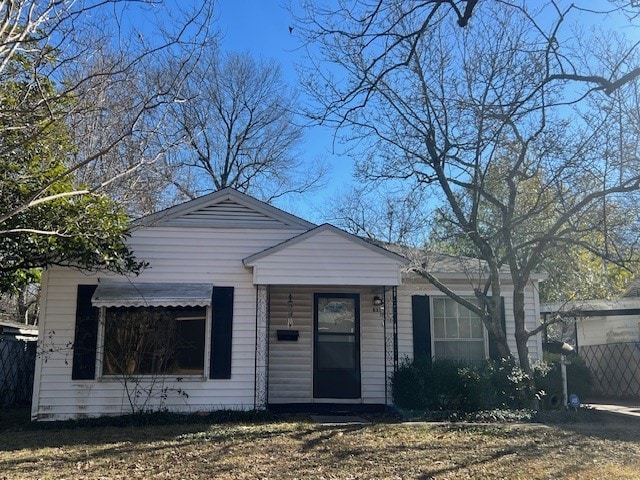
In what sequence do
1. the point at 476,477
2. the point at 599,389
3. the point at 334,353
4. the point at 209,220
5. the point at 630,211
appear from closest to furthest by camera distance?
the point at 476,477, the point at 630,211, the point at 209,220, the point at 334,353, the point at 599,389

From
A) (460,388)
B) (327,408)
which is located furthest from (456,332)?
(327,408)

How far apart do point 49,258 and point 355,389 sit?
604cm

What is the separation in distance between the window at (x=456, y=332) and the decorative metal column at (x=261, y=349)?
3.63 m

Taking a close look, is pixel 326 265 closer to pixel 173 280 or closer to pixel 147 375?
pixel 173 280

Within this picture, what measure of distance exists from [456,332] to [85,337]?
23.4 feet

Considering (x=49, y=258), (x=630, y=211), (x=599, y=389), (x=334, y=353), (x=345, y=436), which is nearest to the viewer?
(x=345, y=436)

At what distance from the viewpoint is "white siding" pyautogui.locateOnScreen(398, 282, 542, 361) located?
12002mm

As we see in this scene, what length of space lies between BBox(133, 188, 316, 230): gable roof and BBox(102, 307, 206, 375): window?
173cm

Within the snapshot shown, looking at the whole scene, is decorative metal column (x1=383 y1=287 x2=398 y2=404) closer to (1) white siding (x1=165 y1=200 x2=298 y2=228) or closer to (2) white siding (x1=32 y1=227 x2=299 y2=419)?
(2) white siding (x1=32 y1=227 x2=299 y2=419)

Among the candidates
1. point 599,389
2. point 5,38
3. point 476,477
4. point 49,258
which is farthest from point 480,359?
point 5,38

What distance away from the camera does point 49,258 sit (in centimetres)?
945

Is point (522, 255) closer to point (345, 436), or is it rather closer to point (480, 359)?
point (480, 359)

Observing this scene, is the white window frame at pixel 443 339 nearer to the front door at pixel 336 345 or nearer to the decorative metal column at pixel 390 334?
the decorative metal column at pixel 390 334

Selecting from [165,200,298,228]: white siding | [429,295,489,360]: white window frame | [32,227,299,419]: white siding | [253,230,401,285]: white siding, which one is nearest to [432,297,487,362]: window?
[429,295,489,360]: white window frame
